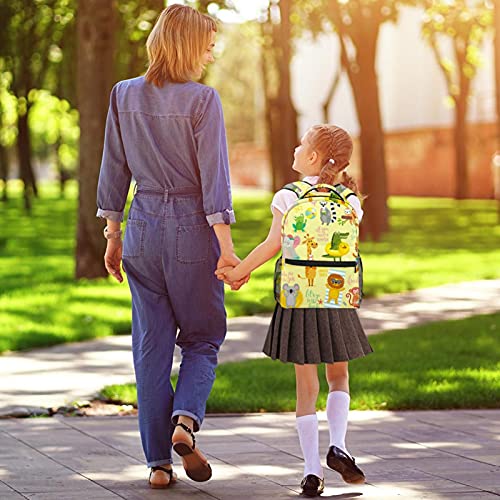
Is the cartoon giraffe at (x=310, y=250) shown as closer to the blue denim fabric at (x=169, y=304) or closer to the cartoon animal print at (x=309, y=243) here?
the cartoon animal print at (x=309, y=243)

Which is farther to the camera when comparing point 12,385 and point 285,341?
point 12,385

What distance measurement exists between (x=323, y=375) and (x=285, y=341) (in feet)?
11.7

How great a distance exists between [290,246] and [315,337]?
37 cm

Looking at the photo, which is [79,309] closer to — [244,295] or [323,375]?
[244,295]

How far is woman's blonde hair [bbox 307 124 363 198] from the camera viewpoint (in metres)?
5.24

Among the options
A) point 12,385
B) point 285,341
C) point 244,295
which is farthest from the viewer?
point 244,295

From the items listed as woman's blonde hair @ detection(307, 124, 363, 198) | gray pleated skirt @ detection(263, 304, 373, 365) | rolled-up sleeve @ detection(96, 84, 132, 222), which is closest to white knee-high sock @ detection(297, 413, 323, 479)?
gray pleated skirt @ detection(263, 304, 373, 365)

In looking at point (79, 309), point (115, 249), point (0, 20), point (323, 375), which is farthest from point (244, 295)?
point (0, 20)

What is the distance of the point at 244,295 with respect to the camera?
46.0 feet

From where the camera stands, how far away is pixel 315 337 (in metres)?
5.17

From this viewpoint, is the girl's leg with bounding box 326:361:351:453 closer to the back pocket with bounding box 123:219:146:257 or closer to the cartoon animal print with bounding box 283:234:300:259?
the cartoon animal print with bounding box 283:234:300:259

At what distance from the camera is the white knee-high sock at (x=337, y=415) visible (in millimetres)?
5242

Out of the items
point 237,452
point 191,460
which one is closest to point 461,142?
point 237,452

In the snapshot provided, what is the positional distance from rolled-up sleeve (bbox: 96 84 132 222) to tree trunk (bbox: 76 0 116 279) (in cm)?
1017
